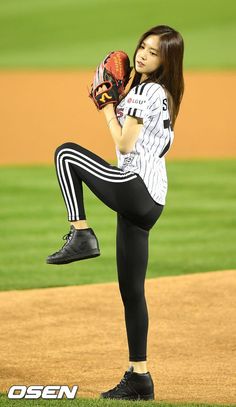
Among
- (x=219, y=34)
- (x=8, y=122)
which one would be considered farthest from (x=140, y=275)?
(x=219, y=34)

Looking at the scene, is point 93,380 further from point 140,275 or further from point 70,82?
point 70,82

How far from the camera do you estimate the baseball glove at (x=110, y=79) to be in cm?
457

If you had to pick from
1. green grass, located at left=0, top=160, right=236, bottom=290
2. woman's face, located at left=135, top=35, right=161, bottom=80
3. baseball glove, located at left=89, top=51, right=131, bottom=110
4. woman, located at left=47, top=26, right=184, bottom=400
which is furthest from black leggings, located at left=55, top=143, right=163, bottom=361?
green grass, located at left=0, top=160, right=236, bottom=290

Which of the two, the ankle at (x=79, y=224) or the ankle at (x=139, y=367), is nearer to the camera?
the ankle at (x=79, y=224)

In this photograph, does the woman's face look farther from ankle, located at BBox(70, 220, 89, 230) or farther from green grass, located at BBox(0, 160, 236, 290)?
green grass, located at BBox(0, 160, 236, 290)

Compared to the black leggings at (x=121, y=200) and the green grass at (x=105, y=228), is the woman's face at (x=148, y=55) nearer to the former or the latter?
the black leggings at (x=121, y=200)

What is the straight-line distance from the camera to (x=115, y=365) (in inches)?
235

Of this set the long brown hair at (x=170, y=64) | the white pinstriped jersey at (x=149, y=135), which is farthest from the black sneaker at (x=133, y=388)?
the long brown hair at (x=170, y=64)

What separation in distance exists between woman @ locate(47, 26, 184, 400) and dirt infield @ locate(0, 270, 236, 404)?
40.2 inches

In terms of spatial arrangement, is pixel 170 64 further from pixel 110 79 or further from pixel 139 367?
pixel 139 367

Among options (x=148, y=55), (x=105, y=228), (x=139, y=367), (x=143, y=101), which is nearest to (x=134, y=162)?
(x=143, y=101)

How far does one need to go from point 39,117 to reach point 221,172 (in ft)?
13.7

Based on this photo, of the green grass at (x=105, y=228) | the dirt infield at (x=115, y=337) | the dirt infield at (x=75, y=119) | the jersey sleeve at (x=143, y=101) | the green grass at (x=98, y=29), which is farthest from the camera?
the green grass at (x=98, y=29)

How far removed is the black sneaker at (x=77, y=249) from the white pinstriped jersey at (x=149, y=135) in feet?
1.23
